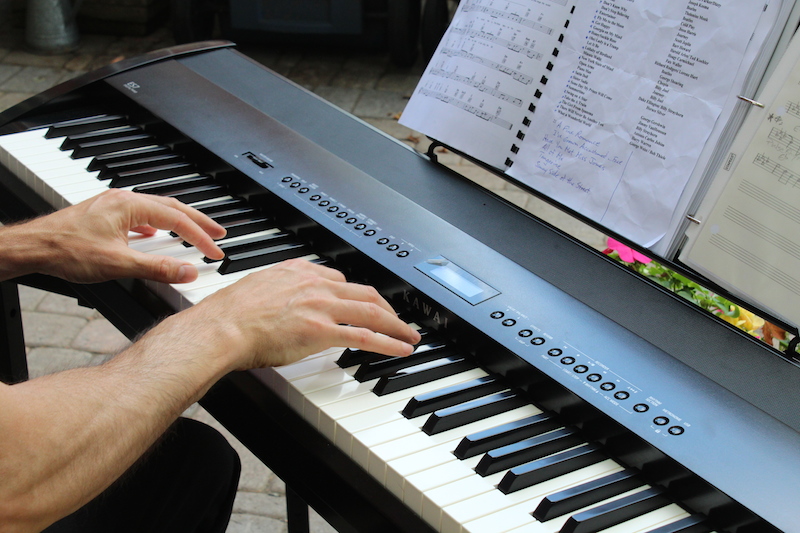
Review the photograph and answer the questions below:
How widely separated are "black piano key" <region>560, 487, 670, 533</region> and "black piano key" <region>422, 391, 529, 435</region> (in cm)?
20

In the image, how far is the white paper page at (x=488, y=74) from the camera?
1.44 meters

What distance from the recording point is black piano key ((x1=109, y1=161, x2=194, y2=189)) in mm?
1653

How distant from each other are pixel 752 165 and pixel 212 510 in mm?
1043

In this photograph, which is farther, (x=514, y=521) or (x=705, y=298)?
(x=705, y=298)

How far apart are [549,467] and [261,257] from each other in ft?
2.17

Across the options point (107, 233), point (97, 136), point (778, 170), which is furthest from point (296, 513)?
point (778, 170)

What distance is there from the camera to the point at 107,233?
143cm

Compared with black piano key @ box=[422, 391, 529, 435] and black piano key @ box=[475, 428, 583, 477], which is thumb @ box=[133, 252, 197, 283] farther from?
black piano key @ box=[475, 428, 583, 477]

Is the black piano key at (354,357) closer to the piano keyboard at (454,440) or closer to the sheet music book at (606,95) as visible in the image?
the piano keyboard at (454,440)

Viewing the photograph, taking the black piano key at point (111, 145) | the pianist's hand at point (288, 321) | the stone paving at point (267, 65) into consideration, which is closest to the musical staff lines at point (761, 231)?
the pianist's hand at point (288, 321)

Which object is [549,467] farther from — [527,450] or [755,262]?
[755,262]

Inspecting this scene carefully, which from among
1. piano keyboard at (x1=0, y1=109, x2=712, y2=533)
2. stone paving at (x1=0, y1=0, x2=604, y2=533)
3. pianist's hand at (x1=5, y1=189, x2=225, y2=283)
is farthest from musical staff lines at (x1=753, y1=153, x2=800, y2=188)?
stone paving at (x1=0, y1=0, x2=604, y2=533)

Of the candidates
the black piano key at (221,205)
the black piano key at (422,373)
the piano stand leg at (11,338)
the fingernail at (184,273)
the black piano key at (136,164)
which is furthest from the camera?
the piano stand leg at (11,338)

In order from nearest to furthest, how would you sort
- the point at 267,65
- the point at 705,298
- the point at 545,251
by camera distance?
the point at 545,251, the point at 705,298, the point at 267,65
